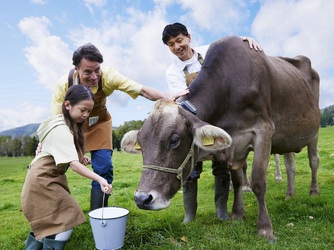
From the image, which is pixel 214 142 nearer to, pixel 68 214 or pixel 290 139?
pixel 68 214

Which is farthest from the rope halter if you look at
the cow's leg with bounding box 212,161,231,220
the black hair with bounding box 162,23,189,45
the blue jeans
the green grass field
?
the black hair with bounding box 162,23,189,45

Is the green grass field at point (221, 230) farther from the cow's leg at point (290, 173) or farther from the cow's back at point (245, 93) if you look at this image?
the cow's back at point (245, 93)

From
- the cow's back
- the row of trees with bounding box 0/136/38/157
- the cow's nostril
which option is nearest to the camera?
the cow's nostril

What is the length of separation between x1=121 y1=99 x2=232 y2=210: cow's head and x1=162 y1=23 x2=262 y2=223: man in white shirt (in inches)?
49.8

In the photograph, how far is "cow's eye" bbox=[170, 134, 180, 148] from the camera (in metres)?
3.70

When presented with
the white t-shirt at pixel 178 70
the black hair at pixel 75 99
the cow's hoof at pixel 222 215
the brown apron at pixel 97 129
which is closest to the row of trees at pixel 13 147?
the brown apron at pixel 97 129

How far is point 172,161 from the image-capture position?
3.74 m

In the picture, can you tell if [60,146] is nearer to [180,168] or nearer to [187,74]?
[180,168]

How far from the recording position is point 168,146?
12.1ft

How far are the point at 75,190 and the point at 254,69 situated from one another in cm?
749

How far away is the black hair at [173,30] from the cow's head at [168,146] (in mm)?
1556

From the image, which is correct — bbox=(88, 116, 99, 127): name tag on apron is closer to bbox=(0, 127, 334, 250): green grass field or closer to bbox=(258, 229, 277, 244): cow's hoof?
bbox=(0, 127, 334, 250): green grass field

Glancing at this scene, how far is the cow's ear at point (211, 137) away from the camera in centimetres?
361

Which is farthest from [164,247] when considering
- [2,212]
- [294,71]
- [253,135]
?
[2,212]
